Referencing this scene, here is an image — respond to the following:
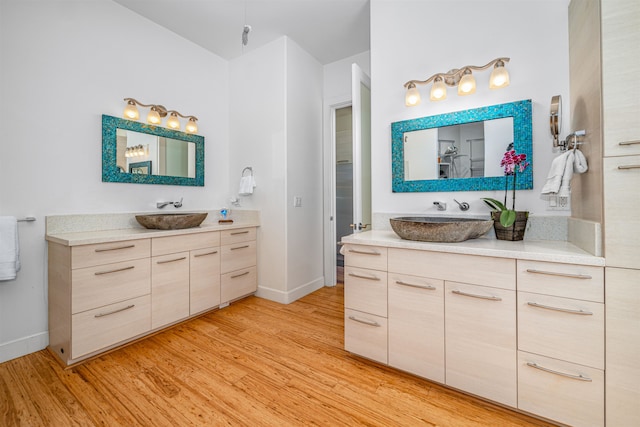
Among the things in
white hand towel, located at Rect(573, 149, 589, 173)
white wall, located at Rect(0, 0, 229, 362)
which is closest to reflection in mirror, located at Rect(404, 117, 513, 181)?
white hand towel, located at Rect(573, 149, 589, 173)

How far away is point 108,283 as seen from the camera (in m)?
1.84

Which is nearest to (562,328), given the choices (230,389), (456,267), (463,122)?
(456,267)

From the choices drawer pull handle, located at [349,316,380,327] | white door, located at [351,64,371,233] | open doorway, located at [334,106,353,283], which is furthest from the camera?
open doorway, located at [334,106,353,283]

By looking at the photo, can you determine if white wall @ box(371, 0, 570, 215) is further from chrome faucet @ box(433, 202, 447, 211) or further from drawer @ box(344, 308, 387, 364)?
drawer @ box(344, 308, 387, 364)

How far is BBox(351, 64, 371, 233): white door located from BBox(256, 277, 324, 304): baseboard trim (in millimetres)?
1167

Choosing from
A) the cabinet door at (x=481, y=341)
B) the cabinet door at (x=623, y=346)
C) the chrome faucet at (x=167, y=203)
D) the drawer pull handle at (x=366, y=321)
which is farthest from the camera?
the chrome faucet at (x=167, y=203)

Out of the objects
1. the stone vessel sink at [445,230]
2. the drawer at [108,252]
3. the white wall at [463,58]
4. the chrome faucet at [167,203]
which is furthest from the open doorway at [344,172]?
the drawer at [108,252]

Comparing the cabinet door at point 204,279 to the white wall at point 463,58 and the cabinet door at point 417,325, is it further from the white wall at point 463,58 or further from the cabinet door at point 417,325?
the cabinet door at point 417,325

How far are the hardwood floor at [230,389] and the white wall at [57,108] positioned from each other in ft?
1.90

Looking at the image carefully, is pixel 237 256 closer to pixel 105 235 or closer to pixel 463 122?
pixel 105 235

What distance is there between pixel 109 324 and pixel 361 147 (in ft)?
7.55

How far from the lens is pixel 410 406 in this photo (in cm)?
140

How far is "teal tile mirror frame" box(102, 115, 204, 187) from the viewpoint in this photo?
2.28 m

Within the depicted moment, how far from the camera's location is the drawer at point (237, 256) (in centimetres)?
270
